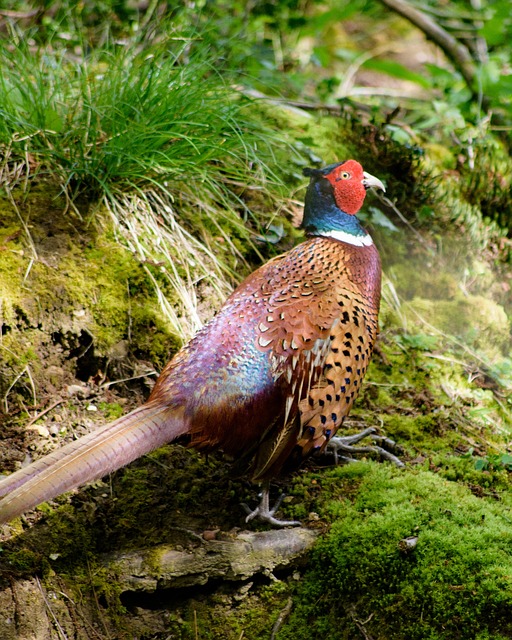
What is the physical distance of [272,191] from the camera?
4.38 m

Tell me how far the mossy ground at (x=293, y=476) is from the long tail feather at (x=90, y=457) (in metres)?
0.50

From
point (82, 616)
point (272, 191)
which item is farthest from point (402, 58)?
point (82, 616)

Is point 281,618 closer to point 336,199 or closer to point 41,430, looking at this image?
point 41,430

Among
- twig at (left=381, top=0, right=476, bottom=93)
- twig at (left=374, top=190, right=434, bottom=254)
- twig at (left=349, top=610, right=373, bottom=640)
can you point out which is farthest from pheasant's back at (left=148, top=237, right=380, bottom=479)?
twig at (left=381, top=0, right=476, bottom=93)

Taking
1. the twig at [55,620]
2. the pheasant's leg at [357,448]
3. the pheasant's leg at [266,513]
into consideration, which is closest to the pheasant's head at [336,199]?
the pheasant's leg at [357,448]

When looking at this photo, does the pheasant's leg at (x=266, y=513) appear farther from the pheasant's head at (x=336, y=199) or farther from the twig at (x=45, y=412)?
the pheasant's head at (x=336, y=199)

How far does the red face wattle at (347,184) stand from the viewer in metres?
3.38

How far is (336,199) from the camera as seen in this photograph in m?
3.39

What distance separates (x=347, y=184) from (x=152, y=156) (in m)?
1.08

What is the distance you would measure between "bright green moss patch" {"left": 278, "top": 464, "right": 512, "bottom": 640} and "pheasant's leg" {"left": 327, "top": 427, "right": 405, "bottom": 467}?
0.33m

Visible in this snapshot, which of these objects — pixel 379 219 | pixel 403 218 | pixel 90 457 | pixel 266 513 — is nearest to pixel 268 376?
pixel 266 513

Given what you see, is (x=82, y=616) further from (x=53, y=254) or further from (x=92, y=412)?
(x=53, y=254)

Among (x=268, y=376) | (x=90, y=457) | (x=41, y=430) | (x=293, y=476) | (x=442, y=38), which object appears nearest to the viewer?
(x=90, y=457)

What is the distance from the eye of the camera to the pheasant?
104 inches
